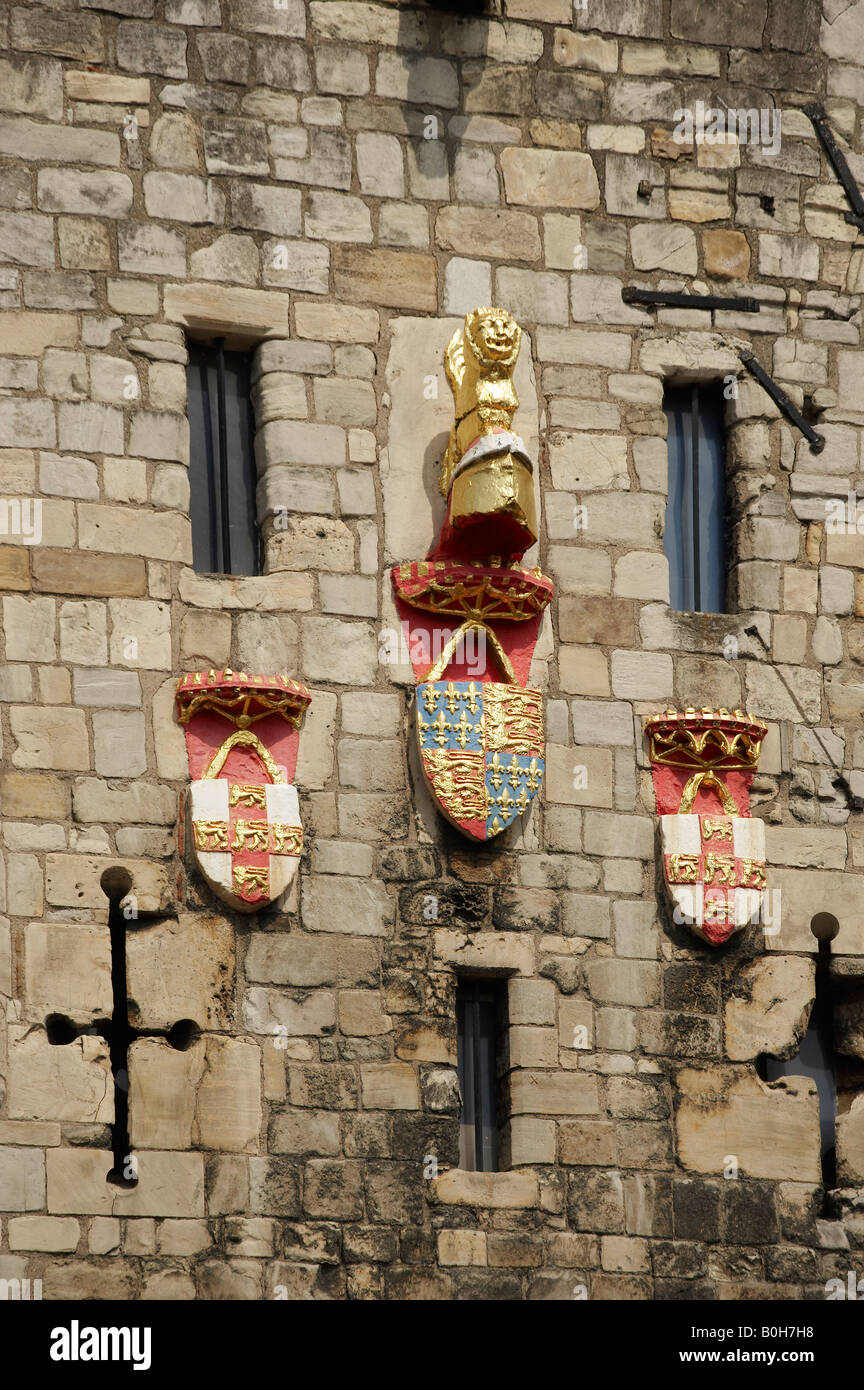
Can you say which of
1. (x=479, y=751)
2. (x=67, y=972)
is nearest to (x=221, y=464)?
(x=479, y=751)

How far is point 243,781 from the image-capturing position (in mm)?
13289

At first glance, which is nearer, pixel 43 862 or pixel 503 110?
pixel 43 862

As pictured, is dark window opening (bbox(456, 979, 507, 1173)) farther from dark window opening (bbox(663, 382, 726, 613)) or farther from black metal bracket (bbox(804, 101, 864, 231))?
black metal bracket (bbox(804, 101, 864, 231))

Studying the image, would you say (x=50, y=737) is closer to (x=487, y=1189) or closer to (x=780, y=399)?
(x=487, y=1189)

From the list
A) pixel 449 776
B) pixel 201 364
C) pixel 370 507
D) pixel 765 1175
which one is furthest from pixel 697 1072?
pixel 201 364

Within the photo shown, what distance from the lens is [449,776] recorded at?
13.5 m

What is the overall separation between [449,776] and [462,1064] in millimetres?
1123

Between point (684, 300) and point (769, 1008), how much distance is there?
2.96 meters

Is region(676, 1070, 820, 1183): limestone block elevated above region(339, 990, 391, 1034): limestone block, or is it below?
below

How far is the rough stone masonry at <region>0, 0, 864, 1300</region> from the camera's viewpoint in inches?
512

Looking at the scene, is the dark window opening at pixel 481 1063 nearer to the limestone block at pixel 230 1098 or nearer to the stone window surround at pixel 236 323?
the limestone block at pixel 230 1098

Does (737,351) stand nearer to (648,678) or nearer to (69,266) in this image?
(648,678)

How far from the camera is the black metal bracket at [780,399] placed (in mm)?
14438

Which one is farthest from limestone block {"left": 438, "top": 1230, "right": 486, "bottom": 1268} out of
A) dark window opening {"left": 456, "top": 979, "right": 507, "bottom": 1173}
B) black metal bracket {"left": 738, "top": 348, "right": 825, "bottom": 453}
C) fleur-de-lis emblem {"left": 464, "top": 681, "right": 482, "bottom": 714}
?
black metal bracket {"left": 738, "top": 348, "right": 825, "bottom": 453}
